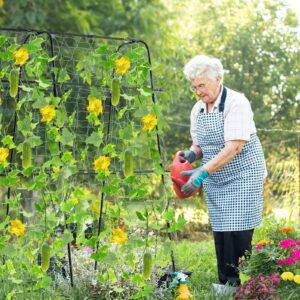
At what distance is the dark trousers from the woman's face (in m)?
0.74

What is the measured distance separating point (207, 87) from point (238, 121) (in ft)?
0.80

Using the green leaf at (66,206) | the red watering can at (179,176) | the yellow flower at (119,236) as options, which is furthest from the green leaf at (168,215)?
→ the green leaf at (66,206)

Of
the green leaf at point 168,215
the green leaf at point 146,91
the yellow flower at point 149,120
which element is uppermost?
the green leaf at point 146,91

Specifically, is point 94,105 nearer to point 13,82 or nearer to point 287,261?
point 13,82

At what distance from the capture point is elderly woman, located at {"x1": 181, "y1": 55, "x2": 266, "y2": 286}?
3.44 m

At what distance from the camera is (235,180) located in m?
3.59

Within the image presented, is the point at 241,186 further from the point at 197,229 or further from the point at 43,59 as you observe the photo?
the point at 197,229

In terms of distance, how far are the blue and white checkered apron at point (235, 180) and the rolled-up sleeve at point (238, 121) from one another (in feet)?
0.25

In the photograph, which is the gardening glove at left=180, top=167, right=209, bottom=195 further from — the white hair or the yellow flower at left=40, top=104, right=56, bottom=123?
the yellow flower at left=40, top=104, right=56, bottom=123

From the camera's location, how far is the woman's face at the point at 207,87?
3488 millimetres

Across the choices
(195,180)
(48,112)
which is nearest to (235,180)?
(195,180)

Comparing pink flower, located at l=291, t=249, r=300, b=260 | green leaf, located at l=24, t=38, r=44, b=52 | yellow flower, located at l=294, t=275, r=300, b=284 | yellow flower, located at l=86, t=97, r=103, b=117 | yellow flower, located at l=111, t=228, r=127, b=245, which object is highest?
green leaf, located at l=24, t=38, r=44, b=52

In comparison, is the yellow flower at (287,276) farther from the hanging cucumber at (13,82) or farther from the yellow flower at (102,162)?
the hanging cucumber at (13,82)

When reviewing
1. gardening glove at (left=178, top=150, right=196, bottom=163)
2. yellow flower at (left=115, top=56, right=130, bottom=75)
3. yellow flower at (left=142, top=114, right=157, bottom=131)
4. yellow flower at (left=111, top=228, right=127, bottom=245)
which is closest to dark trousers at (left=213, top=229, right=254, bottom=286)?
gardening glove at (left=178, top=150, right=196, bottom=163)
